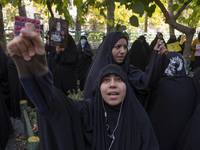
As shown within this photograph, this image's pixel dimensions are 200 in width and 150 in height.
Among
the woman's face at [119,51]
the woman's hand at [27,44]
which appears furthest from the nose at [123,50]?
the woman's hand at [27,44]

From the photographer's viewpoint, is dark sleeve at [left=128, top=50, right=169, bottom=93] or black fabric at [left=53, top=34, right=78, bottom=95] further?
black fabric at [left=53, top=34, right=78, bottom=95]

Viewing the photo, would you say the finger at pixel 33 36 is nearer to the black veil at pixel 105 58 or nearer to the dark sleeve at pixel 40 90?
the dark sleeve at pixel 40 90

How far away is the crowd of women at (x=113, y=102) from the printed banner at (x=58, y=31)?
1.49m

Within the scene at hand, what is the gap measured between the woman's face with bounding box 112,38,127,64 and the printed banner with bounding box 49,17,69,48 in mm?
1611

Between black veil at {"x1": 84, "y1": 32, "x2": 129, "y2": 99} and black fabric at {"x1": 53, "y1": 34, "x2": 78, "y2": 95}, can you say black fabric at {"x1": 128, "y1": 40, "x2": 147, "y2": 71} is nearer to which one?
black fabric at {"x1": 53, "y1": 34, "x2": 78, "y2": 95}

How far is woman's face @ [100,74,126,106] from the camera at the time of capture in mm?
1529

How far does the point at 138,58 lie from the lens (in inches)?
257

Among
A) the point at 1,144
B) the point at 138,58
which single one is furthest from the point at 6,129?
the point at 138,58

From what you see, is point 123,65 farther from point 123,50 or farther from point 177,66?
point 177,66

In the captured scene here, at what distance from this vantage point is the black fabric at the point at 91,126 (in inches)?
47.4

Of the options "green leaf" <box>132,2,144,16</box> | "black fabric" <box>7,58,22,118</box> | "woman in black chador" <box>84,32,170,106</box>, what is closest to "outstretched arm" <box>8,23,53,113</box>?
"woman in black chador" <box>84,32,170,106</box>

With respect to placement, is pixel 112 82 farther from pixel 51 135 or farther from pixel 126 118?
pixel 51 135

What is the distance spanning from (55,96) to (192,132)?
1.45m

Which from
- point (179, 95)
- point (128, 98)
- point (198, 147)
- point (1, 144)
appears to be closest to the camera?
point (128, 98)
